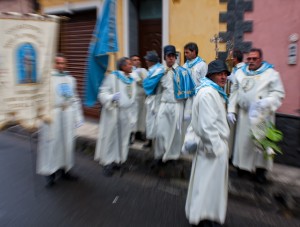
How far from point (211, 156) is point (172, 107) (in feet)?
7.19

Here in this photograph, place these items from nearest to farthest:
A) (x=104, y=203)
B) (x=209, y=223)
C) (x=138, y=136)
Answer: (x=209, y=223), (x=104, y=203), (x=138, y=136)

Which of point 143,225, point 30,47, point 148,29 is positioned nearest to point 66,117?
point 30,47

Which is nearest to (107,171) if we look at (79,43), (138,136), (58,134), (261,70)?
(58,134)

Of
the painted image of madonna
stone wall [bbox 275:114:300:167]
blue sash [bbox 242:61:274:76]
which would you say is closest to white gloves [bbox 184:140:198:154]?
blue sash [bbox 242:61:274:76]

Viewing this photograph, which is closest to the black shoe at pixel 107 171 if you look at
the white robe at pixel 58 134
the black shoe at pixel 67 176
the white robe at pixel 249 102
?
the black shoe at pixel 67 176

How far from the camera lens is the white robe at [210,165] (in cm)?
312

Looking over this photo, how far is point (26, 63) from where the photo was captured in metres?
3.88

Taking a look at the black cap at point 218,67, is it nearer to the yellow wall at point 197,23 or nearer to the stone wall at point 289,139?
the stone wall at point 289,139

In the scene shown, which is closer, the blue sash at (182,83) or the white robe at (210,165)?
the white robe at (210,165)

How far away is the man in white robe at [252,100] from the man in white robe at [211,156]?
1440mm

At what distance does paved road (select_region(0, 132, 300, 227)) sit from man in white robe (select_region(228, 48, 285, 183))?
631 millimetres

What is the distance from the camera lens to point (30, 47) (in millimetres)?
3891

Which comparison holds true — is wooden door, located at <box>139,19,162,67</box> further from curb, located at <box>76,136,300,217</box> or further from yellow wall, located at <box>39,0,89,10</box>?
curb, located at <box>76,136,300,217</box>

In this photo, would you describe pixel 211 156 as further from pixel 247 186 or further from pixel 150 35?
pixel 150 35
